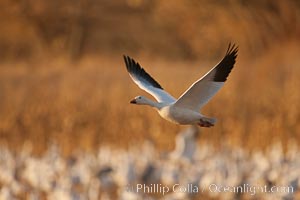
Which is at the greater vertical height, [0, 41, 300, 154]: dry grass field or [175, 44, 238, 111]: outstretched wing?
[0, 41, 300, 154]: dry grass field

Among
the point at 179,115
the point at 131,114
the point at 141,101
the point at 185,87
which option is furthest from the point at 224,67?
the point at 185,87

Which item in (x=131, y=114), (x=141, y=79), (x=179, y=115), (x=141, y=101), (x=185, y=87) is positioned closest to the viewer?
(x=179, y=115)

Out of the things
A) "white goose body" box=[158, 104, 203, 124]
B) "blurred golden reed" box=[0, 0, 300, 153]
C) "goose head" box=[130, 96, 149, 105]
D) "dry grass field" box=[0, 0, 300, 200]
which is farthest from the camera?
"blurred golden reed" box=[0, 0, 300, 153]

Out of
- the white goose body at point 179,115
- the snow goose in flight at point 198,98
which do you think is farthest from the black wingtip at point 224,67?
the white goose body at point 179,115

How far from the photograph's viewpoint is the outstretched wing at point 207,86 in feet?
18.4

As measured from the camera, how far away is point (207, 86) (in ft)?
18.6

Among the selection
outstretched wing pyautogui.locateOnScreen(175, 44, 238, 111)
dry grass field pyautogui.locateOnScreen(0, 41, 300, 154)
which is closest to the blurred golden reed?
dry grass field pyautogui.locateOnScreen(0, 41, 300, 154)

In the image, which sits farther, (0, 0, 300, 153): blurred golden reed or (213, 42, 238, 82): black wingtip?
(0, 0, 300, 153): blurred golden reed

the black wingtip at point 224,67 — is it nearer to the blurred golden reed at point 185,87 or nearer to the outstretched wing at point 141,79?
the outstretched wing at point 141,79

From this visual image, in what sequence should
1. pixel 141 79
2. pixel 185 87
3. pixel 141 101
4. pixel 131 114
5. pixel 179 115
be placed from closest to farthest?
1. pixel 179 115
2. pixel 141 101
3. pixel 141 79
4. pixel 131 114
5. pixel 185 87

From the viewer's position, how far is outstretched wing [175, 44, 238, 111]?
221 inches

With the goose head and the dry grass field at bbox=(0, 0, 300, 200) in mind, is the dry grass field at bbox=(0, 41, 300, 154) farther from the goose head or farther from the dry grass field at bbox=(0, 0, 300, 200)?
the goose head

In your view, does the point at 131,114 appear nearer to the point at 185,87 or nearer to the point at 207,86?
the point at 185,87

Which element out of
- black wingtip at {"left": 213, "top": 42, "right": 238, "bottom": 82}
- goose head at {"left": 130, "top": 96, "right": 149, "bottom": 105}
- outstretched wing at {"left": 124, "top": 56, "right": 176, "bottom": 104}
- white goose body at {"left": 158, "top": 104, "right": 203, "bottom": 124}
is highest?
outstretched wing at {"left": 124, "top": 56, "right": 176, "bottom": 104}
